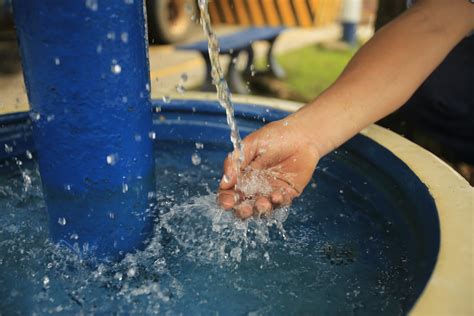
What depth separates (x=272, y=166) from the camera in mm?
1858

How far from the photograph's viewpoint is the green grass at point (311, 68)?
5.50 meters

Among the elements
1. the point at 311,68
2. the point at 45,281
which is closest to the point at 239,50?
the point at 311,68

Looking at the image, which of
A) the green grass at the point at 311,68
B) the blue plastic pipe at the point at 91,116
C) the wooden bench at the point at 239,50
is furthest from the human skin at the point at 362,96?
the wooden bench at the point at 239,50

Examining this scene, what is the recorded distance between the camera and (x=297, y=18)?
891 centimetres

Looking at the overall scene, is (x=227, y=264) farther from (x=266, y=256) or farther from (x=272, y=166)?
(x=272, y=166)

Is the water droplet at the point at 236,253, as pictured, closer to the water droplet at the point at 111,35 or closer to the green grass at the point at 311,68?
the water droplet at the point at 111,35

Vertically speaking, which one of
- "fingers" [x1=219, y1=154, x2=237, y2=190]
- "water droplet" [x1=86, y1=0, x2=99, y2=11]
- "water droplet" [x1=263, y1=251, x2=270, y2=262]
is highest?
"water droplet" [x1=86, y1=0, x2=99, y2=11]

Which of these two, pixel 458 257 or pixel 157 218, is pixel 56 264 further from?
pixel 458 257

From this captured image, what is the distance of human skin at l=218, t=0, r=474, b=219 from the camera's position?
1819mm

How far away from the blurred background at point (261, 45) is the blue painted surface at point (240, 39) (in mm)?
105

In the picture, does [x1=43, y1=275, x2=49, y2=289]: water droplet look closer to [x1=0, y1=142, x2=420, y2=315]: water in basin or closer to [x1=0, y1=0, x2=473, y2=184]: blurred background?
[x1=0, y1=142, x2=420, y2=315]: water in basin

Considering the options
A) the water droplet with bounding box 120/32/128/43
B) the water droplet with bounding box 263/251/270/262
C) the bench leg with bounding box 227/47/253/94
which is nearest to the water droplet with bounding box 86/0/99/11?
the water droplet with bounding box 120/32/128/43

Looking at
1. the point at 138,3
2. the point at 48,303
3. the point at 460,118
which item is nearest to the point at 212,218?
the point at 48,303

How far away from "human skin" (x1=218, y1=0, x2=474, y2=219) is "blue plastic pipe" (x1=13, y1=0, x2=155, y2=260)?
0.42 meters
